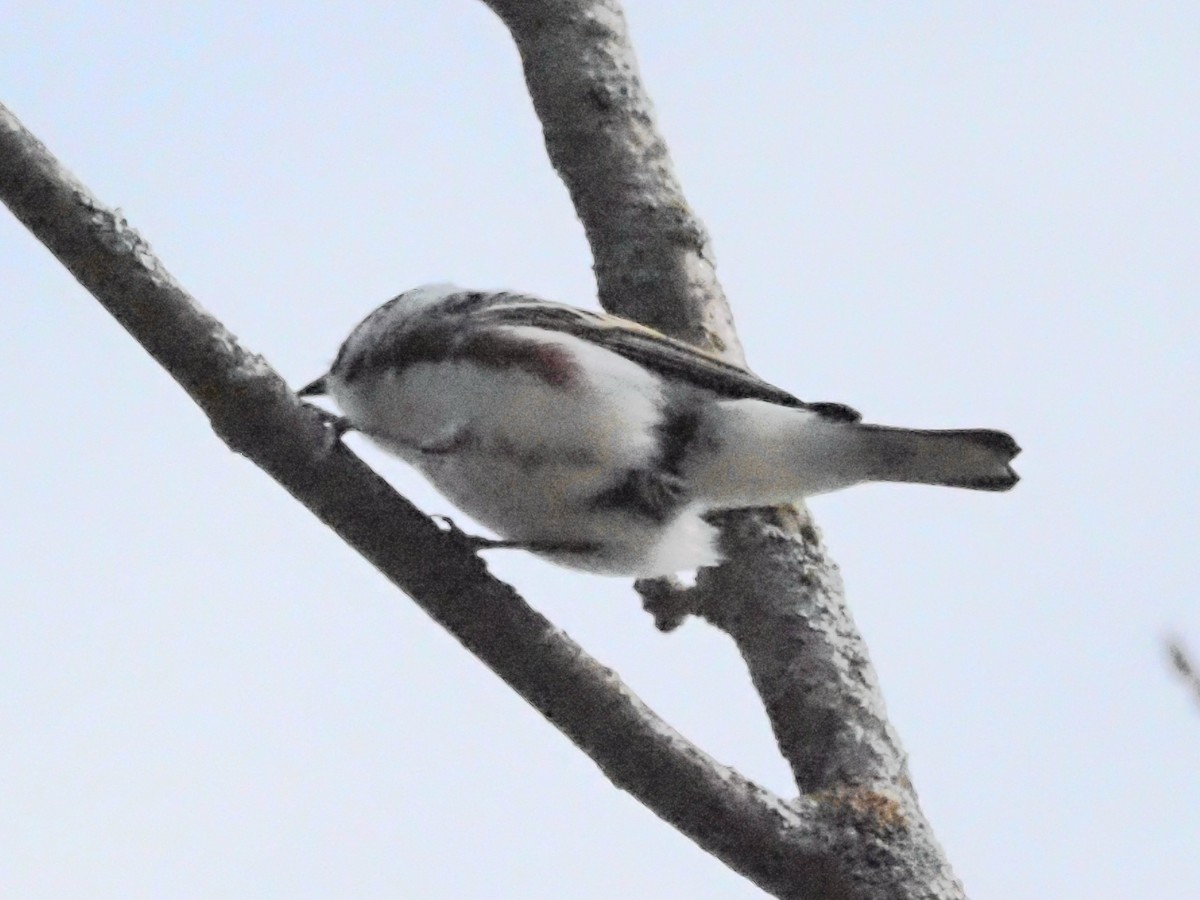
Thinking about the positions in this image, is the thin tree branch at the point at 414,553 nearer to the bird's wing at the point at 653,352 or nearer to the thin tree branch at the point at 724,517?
the thin tree branch at the point at 724,517

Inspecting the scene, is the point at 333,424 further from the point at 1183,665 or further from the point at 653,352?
the point at 1183,665

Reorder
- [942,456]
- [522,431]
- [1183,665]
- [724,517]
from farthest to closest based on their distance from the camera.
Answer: [724,517] < [942,456] < [522,431] < [1183,665]

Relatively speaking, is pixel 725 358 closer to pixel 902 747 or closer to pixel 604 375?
pixel 604 375

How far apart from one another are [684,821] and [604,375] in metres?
1.07

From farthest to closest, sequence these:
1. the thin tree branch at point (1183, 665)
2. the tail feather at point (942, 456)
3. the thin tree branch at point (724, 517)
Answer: the tail feather at point (942, 456) < the thin tree branch at point (724, 517) < the thin tree branch at point (1183, 665)

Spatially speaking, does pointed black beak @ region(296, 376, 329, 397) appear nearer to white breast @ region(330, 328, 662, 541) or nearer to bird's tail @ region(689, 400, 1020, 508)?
white breast @ region(330, 328, 662, 541)

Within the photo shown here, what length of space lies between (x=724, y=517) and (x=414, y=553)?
1141 mm

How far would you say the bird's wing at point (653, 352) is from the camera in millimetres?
3619

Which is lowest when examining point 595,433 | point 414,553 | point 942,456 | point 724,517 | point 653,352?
point 414,553

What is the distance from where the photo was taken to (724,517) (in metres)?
3.81

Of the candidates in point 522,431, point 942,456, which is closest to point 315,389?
point 522,431

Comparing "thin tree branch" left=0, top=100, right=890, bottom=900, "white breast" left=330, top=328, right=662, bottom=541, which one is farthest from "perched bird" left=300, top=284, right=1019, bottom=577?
"thin tree branch" left=0, top=100, right=890, bottom=900

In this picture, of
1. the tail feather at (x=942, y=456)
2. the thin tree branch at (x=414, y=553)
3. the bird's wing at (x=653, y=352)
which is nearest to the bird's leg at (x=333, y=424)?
the thin tree branch at (x=414, y=553)

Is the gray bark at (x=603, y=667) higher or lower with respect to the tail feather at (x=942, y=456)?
lower
